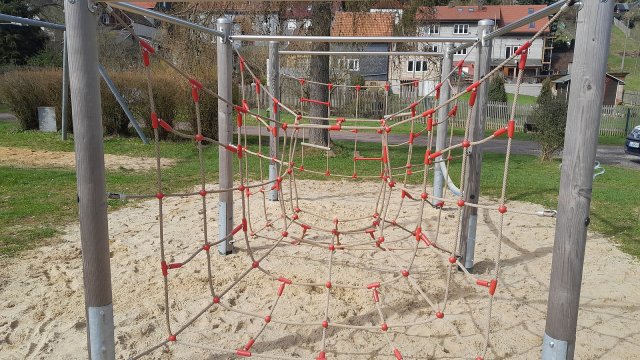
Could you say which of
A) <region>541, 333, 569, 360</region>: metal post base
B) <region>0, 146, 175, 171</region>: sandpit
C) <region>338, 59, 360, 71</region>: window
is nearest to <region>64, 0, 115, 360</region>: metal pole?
<region>541, 333, 569, 360</region>: metal post base

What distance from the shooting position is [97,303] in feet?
6.58

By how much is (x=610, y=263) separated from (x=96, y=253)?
3817mm

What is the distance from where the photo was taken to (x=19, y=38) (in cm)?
2558

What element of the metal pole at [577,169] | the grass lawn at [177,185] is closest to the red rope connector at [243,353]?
the metal pole at [577,169]

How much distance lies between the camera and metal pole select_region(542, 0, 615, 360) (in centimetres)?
170

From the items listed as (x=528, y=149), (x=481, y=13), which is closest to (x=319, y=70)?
(x=528, y=149)

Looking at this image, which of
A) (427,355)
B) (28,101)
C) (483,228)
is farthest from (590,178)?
(28,101)

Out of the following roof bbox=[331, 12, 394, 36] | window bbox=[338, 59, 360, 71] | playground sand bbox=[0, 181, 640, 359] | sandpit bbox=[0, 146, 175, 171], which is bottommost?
playground sand bbox=[0, 181, 640, 359]

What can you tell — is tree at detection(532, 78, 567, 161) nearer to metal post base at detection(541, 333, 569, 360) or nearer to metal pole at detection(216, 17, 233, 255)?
metal pole at detection(216, 17, 233, 255)

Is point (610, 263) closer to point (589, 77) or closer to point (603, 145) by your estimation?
point (589, 77)

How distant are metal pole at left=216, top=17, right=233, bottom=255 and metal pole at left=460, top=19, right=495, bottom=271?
5.81 ft

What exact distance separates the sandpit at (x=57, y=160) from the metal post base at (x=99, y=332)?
6075 mm

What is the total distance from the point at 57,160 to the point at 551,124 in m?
8.82

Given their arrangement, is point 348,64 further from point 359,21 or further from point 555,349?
point 555,349
